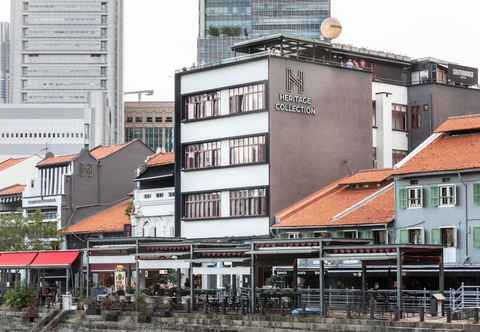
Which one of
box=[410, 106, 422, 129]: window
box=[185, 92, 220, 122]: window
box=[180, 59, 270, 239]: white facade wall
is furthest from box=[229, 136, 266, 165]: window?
box=[410, 106, 422, 129]: window

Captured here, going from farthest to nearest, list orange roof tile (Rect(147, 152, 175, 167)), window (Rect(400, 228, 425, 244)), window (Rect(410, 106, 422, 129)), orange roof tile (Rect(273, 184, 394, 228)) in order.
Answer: orange roof tile (Rect(147, 152, 175, 167)) < window (Rect(410, 106, 422, 129)) < orange roof tile (Rect(273, 184, 394, 228)) < window (Rect(400, 228, 425, 244))

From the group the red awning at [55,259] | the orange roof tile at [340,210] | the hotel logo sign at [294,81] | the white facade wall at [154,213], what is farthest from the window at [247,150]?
the red awning at [55,259]

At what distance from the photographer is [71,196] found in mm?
117438

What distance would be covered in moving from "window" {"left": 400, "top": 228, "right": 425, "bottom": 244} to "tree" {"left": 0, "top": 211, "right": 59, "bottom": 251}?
142 ft

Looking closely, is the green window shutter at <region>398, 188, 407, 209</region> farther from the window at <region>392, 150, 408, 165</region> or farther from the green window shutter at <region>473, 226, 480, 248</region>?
the window at <region>392, 150, 408, 165</region>

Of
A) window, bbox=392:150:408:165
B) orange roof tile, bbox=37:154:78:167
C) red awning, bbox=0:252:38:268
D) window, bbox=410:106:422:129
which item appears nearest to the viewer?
red awning, bbox=0:252:38:268

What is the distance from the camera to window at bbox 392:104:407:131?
100438mm

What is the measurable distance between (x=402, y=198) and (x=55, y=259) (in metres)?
30.5

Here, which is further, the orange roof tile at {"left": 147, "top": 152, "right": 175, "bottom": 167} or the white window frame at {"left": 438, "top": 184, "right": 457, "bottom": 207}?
the orange roof tile at {"left": 147, "top": 152, "right": 175, "bottom": 167}

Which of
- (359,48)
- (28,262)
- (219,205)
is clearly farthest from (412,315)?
(359,48)

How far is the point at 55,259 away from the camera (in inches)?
3625

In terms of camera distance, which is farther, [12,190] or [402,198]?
[12,190]

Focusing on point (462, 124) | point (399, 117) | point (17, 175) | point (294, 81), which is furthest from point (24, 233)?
point (462, 124)

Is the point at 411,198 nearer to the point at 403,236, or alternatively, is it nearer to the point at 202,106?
the point at 403,236
